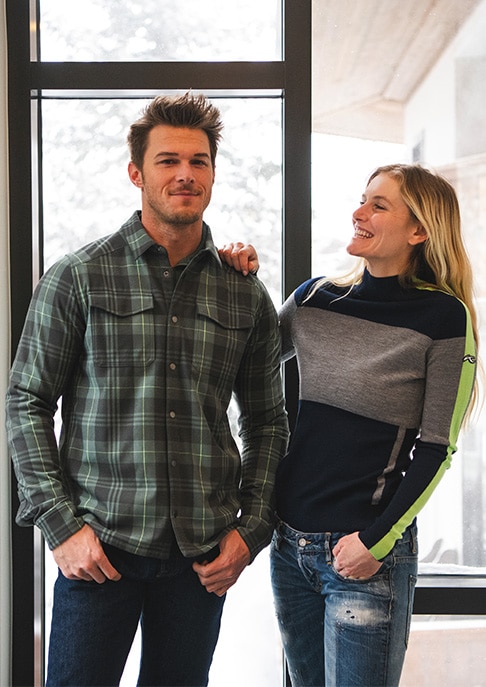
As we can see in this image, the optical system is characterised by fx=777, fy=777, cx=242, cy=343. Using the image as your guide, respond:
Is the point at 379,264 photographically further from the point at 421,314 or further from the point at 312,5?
the point at 312,5

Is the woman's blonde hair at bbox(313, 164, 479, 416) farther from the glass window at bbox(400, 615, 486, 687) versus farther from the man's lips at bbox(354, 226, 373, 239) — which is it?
the glass window at bbox(400, 615, 486, 687)

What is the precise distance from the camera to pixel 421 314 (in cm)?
165

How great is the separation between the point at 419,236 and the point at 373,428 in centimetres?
43

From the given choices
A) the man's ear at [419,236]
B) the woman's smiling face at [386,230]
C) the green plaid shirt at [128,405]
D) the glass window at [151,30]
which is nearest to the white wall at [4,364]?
the glass window at [151,30]

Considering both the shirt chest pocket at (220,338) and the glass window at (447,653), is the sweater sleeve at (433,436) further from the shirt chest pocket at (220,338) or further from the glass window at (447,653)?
the glass window at (447,653)

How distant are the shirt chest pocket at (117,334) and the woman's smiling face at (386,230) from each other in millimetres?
498

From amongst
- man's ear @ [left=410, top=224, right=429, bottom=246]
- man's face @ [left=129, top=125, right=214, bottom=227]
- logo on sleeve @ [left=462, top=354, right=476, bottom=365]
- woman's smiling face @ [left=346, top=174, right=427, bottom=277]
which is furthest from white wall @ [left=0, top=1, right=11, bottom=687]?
logo on sleeve @ [left=462, top=354, right=476, bottom=365]

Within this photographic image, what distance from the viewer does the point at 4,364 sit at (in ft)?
6.61

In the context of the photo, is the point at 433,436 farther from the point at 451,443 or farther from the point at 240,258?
the point at 240,258

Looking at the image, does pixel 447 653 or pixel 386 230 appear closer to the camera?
pixel 386 230

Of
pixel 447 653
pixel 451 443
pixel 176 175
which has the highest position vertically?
pixel 176 175

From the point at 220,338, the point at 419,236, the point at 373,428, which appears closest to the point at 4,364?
the point at 220,338

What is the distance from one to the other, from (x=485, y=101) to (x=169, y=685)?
1627 millimetres

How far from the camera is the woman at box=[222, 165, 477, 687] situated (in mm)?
1575
